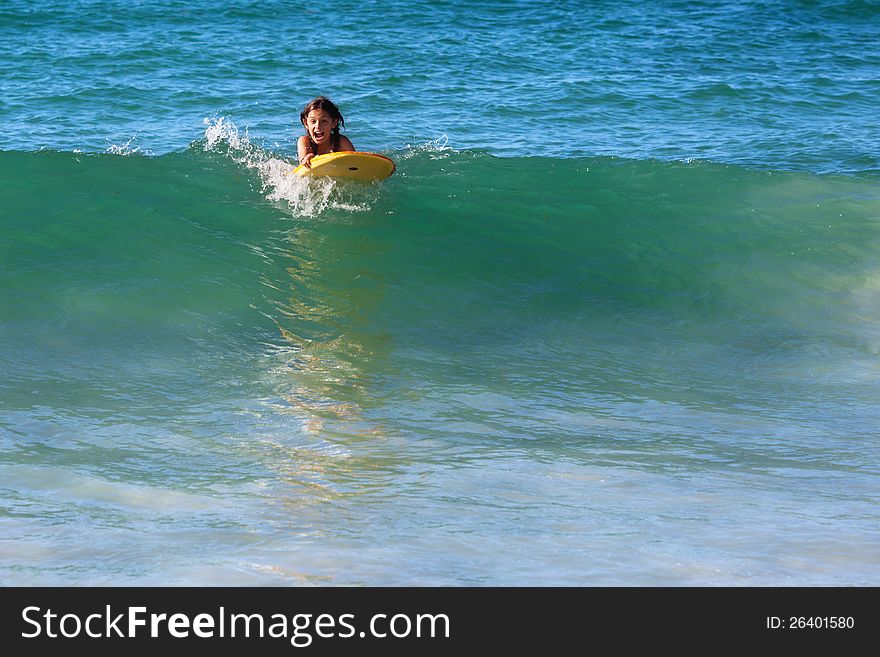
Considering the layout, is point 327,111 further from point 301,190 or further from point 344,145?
point 301,190

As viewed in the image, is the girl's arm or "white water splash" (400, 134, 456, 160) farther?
"white water splash" (400, 134, 456, 160)

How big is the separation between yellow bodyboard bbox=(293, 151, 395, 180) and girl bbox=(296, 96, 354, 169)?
32cm

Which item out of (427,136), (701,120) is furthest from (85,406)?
(701,120)

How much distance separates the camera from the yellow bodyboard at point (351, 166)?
30.2ft

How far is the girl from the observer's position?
32.3 feet

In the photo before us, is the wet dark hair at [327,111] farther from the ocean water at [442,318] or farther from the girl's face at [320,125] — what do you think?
the ocean water at [442,318]

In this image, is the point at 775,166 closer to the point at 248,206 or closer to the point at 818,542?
the point at 248,206

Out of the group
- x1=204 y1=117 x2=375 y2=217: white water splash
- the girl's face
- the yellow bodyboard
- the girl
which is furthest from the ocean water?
the girl's face

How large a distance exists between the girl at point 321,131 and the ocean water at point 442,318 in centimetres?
Answer: 45

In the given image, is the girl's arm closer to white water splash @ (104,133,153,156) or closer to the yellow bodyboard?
the yellow bodyboard

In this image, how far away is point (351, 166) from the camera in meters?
9.37

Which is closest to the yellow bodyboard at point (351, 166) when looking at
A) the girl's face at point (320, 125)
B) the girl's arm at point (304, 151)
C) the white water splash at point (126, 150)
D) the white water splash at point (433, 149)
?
the girl's arm at point (304, 151)

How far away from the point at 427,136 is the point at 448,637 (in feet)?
32.5

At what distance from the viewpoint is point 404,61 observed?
16.1 metres
